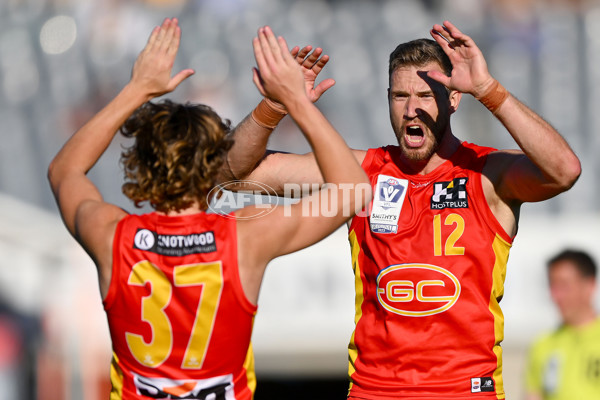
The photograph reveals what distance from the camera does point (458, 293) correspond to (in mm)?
4125

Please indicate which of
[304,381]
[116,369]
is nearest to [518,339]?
[304,381]

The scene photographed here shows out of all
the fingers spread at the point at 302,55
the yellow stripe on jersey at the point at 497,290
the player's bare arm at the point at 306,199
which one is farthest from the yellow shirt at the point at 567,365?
the player's bare arm at the point at 306,199

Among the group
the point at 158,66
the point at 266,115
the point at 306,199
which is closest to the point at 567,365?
the point at 266,115

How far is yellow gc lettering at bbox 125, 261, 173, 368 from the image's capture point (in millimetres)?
3127

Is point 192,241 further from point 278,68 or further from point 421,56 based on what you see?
point 421,56

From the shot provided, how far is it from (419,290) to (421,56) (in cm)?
123

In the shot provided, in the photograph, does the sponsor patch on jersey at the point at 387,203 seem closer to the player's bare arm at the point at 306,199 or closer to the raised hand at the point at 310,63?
the raised hand at the point at 310,63

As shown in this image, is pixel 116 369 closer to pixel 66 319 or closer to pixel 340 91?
pixel 66 319

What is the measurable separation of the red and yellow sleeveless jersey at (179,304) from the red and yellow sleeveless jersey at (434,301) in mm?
1179

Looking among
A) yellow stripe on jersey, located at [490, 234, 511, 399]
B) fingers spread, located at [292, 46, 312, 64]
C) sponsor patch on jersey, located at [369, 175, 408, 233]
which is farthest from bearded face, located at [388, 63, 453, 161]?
yellow stripe on jersey, located at [490, 234, 511, 399]

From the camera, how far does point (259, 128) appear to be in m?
4.53

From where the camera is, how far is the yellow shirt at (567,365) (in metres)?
6.38

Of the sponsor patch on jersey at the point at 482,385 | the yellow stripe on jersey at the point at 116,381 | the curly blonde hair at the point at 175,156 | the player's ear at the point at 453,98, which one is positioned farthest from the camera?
the player's ear at the point at 453,98

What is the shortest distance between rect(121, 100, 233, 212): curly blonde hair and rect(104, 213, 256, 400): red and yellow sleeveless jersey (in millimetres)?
115
